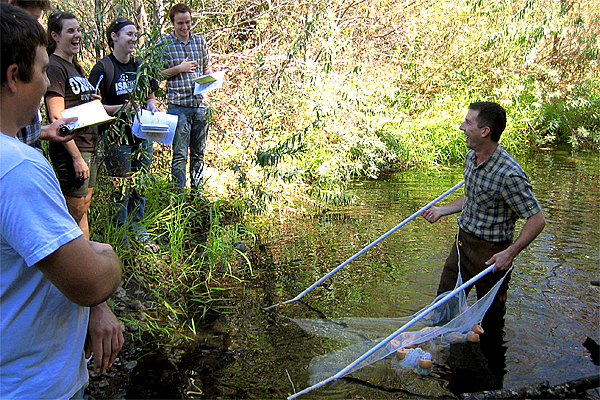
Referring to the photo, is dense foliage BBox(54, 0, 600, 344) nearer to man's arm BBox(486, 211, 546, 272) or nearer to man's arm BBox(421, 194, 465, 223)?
man's arm BBox(421, 194, 465, 223)

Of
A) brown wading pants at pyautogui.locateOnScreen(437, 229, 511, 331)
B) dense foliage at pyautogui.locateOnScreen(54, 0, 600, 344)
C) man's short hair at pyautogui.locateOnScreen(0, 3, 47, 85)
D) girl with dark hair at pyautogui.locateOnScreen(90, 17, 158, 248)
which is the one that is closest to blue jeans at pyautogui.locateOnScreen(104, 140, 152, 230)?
girl with dark hair at pyautogui.locateOnScreen(90, 17, 158, 248)

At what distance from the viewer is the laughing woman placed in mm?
4418

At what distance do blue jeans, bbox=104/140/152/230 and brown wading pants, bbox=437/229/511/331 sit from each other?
2791 millimetres

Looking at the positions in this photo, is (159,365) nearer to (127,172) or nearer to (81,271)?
(127,172)

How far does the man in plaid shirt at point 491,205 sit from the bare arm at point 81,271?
9.56ft

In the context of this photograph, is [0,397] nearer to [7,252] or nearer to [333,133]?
[7,252]

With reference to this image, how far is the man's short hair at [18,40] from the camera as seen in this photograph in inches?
55.8

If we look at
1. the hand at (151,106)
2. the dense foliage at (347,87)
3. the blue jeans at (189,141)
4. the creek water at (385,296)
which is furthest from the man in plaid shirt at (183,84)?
the creek water at (385,296)

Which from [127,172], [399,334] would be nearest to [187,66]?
[127,172]

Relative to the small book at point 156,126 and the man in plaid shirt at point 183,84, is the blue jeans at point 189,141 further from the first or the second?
the small book at point 156,126

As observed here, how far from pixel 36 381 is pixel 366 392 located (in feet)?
8.26

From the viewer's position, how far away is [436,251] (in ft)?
21.5

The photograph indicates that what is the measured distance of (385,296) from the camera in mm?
5250

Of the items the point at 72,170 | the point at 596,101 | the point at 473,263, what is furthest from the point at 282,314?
the point at 596,101
